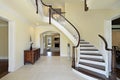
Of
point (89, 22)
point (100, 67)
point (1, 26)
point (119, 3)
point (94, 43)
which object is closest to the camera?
point (119, 3)

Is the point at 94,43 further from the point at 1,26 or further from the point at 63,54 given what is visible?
the point at 1,26

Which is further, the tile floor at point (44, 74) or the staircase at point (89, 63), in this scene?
the tile floor at point (44, 74)

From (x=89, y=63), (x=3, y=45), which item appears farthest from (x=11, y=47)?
(x=3, y=45)

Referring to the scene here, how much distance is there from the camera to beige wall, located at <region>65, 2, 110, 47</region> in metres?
6.51

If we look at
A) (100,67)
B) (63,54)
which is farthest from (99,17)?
(63,54)

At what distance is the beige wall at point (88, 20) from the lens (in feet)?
21.4

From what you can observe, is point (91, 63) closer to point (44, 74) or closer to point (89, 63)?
point (89, 63)

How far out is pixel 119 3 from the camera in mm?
4617

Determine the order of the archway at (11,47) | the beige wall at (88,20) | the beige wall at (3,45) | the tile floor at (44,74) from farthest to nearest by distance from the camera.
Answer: the beige wall at (3,45) → the beige wall at (88,20) → the archway at (11,47) → the tile floor at (44,74)

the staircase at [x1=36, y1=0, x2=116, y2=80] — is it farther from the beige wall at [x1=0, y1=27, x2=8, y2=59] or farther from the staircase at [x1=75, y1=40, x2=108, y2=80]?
the beige wall at [x1=0, y1=27, x2=8, y2=59]

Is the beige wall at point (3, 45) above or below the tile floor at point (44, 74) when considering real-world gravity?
above

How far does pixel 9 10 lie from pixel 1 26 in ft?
15.1

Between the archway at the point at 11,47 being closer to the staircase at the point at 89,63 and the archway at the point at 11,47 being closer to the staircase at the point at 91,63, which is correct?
the staircase at the point at 89,63

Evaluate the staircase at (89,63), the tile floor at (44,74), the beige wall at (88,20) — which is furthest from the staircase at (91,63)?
the beige wall at (88,20)
